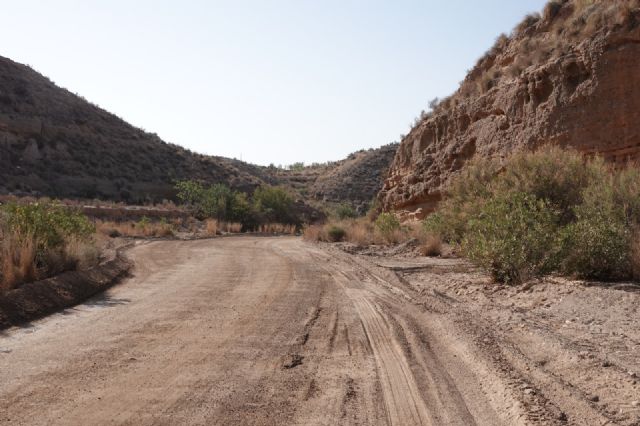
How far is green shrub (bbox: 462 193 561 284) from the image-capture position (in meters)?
11.0

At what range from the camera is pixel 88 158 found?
5653 cm

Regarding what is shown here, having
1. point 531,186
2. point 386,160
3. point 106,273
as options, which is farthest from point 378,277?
point 386,160

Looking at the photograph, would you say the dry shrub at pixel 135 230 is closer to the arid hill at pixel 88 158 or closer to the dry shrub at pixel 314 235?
the dry shrub at pixel 314 235

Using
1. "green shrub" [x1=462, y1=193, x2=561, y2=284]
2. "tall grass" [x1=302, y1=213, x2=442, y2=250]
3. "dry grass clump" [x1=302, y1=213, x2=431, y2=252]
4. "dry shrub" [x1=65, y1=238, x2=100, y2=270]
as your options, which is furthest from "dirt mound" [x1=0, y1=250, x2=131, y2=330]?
"dry grass clump" [x1=302, y1=213, x2=431, y2=252]

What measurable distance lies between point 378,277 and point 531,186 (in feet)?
A: 14.4

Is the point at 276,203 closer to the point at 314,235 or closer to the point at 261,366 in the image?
the point at 314,235

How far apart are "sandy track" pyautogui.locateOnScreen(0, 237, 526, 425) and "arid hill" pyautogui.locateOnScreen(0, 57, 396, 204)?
4021cm

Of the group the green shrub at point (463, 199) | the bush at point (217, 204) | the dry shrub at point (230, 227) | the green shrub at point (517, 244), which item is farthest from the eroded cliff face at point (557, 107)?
the bush at point (217, 204)

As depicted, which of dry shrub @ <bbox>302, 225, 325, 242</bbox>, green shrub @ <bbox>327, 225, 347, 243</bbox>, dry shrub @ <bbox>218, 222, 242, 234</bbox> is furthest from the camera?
Answer: dry shrub @ <bbox>218, 222, 242, 234</bbox>

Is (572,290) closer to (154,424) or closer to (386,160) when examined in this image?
(154,424)

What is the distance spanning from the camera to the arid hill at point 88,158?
164 ft

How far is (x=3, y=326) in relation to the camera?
7.92 m

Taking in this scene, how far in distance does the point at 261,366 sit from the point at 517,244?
679 cm

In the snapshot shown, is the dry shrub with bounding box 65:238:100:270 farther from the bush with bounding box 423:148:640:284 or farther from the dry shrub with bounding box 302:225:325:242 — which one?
the dry shrub with bounding box 302:225:325:242
